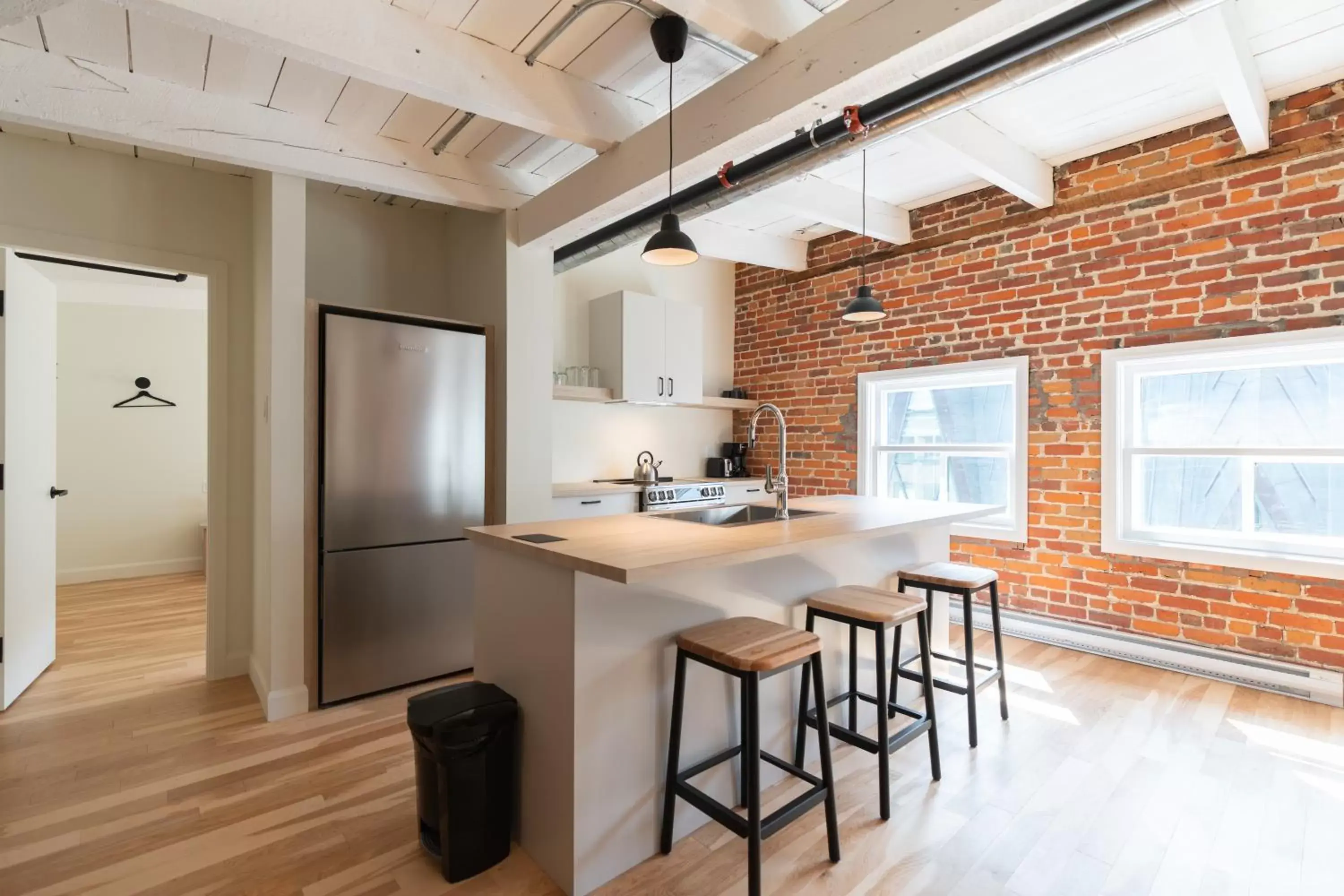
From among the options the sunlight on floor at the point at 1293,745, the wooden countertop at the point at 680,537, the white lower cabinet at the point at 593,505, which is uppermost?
the wooden countertop at the point at 680,537

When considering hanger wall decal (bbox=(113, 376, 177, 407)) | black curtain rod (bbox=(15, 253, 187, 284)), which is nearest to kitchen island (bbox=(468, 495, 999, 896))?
black curtain rod (bbox=(15, 253, 187, 284))

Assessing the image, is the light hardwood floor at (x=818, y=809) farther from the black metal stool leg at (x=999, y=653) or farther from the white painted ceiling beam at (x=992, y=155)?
the white painted ceiling beam at (x=992, y=155)

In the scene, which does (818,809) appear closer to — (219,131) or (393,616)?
(393,616)

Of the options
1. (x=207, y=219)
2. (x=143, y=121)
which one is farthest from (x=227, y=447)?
(x=143, y=121)

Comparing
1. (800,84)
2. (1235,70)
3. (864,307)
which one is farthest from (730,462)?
(1235,70)

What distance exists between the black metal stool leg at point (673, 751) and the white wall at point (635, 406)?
267 cm

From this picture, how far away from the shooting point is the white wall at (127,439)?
18.5ft

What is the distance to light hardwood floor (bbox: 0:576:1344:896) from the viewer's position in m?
1.86

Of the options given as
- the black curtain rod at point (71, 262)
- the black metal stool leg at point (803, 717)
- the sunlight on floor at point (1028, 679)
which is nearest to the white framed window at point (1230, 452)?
the sunlight on floor at point (1028, 679)

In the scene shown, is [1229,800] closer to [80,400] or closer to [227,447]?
[227,447]

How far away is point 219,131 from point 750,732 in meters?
3.16

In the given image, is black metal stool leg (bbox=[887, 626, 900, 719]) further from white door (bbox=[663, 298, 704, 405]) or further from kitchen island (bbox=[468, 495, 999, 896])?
white door (bbox=[663, 298, 704, 405])

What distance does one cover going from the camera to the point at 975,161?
132 inches

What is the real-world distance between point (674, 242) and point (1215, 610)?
137 inches
